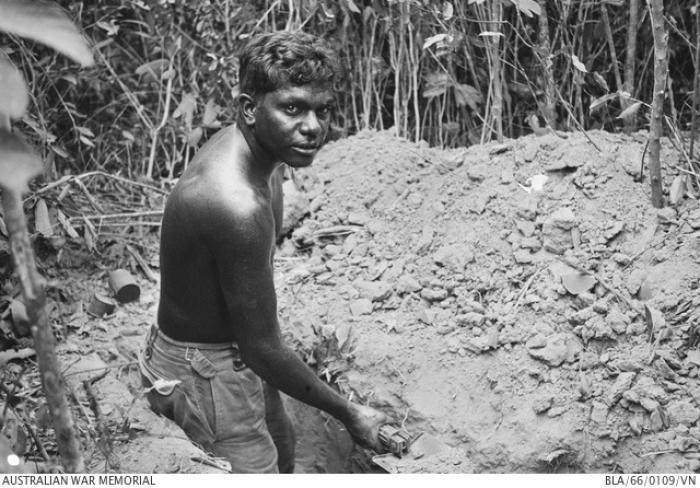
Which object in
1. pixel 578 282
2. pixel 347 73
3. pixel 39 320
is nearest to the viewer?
pixel 39 320

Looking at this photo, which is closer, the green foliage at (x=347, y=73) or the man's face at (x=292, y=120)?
the man's face at (x=292, y=120)

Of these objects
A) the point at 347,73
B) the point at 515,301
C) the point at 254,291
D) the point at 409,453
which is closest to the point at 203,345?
the point at 254,291

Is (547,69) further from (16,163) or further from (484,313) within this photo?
(16,163)

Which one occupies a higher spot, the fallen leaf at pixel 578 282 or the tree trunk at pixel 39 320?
the tree trunk at pixel 39 320

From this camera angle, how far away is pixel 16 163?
1.79 m

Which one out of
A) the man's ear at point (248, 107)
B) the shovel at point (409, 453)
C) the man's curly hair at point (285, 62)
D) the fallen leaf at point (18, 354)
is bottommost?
the shovel at point (409, 453)

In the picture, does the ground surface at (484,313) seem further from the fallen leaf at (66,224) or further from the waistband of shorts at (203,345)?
the waistband of shorts at (203,345)

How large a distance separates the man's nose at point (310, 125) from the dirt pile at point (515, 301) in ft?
3.79

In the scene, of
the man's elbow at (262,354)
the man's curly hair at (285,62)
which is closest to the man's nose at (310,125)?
the man's curly hair at (285,62)

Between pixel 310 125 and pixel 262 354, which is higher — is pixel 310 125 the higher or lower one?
the higher one

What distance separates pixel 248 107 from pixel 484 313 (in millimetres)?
1412

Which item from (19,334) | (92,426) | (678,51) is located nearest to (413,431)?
(92,426)

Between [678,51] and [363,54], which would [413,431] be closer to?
[363,54]

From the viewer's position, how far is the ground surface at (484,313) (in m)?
3.23
